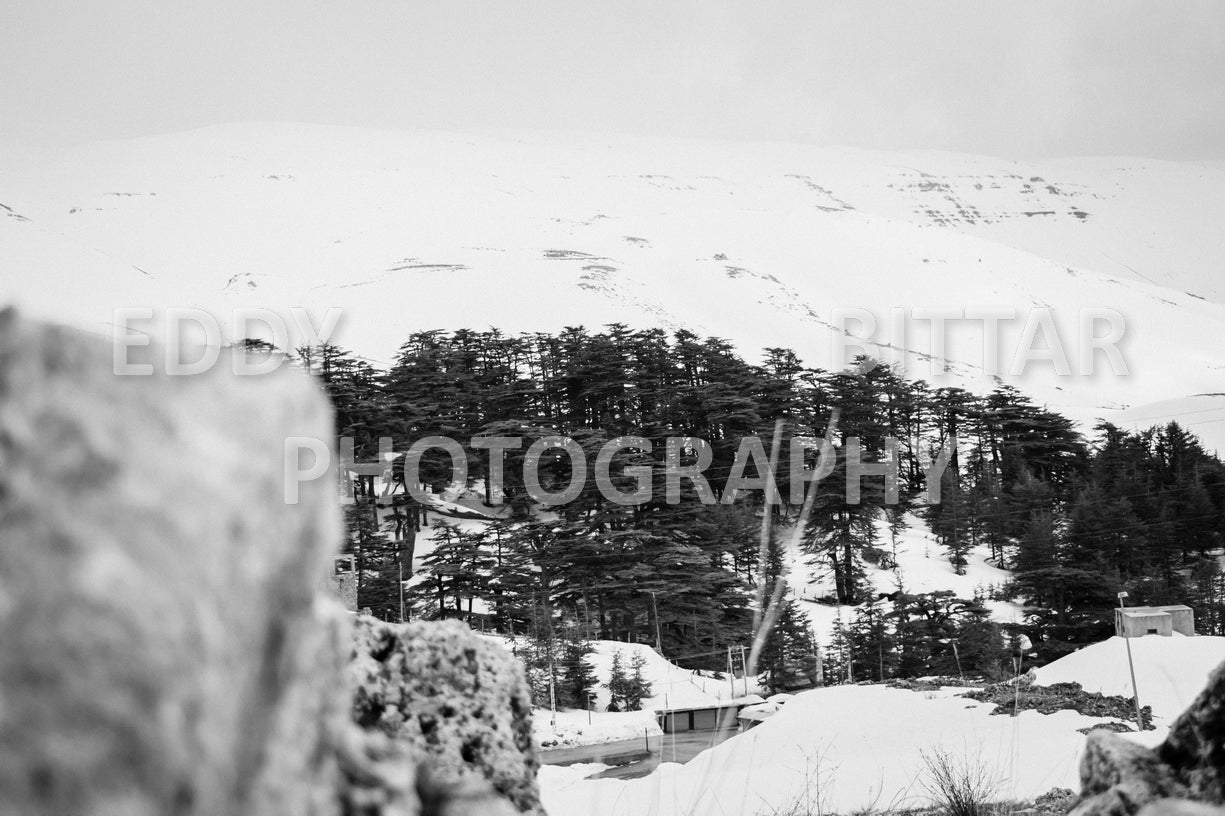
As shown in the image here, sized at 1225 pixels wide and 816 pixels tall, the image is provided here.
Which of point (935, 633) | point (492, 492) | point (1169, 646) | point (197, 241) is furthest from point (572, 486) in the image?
point (197, 241)

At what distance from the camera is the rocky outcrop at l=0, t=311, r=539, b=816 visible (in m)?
0.50

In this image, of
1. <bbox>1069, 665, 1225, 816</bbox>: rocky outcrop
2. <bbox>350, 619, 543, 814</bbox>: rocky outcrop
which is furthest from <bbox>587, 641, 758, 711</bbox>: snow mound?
<bbox>1069, 665, 1225, 816</bbox>: rocky outcrop

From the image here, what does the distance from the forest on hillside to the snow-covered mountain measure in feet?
45.4

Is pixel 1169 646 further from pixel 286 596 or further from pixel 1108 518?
pixel 286 596

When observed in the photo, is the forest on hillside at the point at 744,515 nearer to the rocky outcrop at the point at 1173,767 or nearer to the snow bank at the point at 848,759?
the snow bank at the point at 848,759

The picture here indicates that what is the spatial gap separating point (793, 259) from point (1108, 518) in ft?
199

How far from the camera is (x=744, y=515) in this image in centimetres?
4044

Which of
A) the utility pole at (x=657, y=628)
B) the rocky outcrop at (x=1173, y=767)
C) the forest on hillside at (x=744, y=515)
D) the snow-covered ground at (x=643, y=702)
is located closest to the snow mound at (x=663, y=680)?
the snow-covered ground at (x=643, y=702)

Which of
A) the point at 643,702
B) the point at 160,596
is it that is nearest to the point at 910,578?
the point at 643,702

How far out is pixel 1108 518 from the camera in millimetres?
37156

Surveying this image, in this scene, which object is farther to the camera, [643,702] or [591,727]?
[643,702]

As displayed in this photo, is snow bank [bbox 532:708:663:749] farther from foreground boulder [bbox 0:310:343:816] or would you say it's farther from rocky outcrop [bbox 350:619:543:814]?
foreground boulder [bbox 0:310:343:816]

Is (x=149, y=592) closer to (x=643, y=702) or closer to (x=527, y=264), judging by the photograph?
(x=643, y=702)

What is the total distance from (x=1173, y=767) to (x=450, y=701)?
3.97ft
